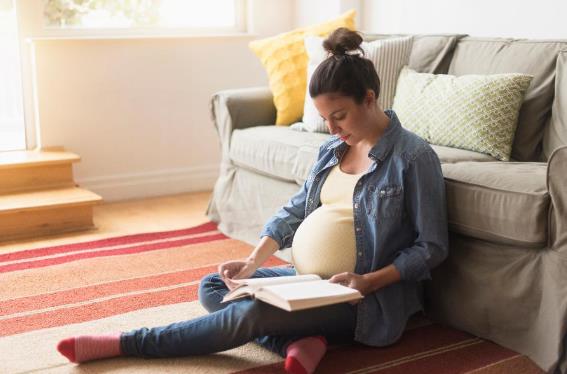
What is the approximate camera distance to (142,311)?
2.48 metres

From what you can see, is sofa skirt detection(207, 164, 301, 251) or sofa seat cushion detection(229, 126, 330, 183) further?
sofa skirt detection(207, 164, 301, 251)

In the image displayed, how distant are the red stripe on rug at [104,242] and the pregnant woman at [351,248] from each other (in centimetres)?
115

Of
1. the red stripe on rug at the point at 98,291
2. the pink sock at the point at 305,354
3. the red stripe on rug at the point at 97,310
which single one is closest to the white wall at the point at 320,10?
the red stripe on rug at the point at 98,291

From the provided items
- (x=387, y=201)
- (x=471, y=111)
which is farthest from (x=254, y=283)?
(x=471, y=111)

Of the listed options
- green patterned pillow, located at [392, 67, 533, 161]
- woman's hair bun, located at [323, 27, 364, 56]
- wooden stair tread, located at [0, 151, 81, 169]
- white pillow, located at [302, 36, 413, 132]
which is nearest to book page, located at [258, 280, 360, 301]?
woman's hair bun, located at [323, 27, 364, 56]

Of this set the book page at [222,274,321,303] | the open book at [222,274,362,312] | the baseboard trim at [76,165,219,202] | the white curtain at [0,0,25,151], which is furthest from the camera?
the baseboard trim at [76,165,219,202]

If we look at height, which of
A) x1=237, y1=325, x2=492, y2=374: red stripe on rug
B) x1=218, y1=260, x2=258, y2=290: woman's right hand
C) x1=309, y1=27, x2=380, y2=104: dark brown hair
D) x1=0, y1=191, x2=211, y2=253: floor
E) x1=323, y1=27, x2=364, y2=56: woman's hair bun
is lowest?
x1=237, y1=325, x2=492, y2=374: red stripe on rug

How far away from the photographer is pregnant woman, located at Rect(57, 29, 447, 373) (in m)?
1.97

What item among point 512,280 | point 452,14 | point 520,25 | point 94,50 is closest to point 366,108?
point 512,280

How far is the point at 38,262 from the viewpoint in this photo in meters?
2.99

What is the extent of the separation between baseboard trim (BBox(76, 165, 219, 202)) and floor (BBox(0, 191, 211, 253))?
0.20 ft

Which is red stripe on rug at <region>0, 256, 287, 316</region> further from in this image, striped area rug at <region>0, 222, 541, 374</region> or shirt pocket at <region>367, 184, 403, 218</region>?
shirt pocket at <region>367, 184, 403, 218</region>

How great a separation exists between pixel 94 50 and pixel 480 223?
242cm

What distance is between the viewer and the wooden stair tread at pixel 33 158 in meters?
3.51
